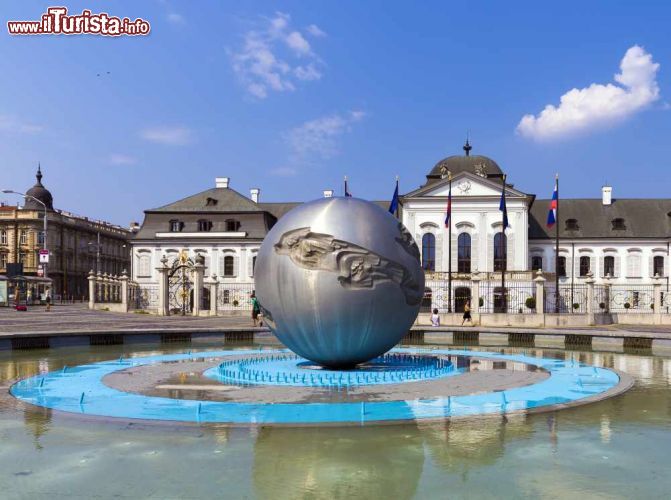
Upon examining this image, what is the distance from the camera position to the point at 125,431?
8.57 meters

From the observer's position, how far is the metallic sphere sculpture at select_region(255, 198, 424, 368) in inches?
478

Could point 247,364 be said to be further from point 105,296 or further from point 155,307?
point 105,296

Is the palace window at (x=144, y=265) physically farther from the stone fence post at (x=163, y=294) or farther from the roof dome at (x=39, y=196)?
the roof dome at (x=39, y=196)

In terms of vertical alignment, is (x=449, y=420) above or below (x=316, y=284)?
below

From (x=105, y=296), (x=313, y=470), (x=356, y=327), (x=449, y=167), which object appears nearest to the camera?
(x=313, y=470)

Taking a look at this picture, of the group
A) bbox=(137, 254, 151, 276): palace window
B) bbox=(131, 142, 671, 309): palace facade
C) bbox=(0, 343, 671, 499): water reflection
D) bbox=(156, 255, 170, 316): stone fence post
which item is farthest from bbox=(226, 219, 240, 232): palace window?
bbox=(0, 343, 671, 499): water reflection

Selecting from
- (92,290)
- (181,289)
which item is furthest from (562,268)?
(92,290)

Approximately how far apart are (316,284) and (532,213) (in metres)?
58.6

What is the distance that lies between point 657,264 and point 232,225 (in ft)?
128

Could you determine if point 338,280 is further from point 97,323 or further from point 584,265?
point 584,265

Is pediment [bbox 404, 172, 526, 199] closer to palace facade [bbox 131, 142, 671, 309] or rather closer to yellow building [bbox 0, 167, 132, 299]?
palace facade [bbox 131, 142, 671, 309]

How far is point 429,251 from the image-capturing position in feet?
198

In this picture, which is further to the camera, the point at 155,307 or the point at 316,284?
the point at 155,307

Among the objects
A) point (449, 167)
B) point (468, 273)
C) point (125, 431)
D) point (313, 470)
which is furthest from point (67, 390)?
point (449, 167)
